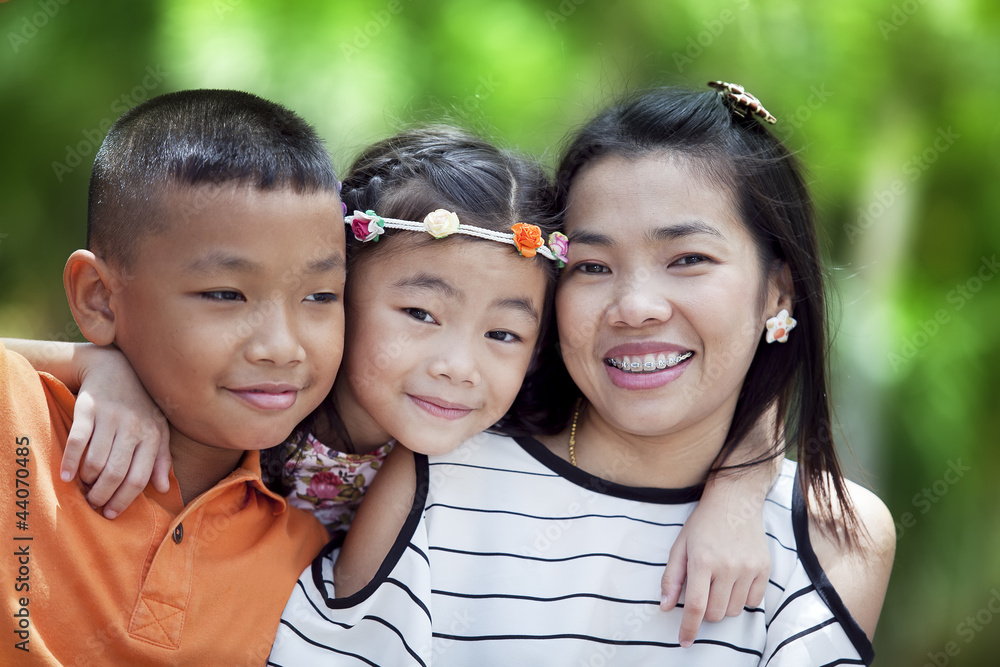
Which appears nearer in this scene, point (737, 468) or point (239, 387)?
point (239, 387)

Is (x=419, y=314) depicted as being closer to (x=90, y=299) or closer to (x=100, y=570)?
(x=90, y=299)

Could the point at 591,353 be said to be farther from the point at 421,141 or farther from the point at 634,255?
the point at 421,141

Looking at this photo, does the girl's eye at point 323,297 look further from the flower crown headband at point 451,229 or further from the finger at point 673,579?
the finger at point 673,579

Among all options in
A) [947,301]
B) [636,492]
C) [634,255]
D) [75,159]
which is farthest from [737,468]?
[75,159]

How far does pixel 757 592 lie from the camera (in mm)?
2084

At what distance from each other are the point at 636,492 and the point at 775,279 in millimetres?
748

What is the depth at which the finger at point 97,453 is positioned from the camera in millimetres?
1796

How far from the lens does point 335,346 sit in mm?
1988

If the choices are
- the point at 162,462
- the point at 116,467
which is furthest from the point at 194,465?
the point at 116,467

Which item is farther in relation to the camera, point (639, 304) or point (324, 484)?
point (324, 484)

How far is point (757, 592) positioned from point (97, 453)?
1.62 m

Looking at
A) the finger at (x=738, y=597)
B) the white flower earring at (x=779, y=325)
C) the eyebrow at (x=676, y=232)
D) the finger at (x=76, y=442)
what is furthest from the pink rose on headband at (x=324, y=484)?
the white flower earring at (x=779, y=325)

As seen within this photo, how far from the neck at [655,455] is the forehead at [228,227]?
40.9 inches

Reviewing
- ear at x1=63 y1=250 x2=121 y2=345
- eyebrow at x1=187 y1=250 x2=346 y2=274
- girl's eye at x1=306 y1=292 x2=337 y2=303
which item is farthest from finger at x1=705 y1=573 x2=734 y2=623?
ear at x1=63 y1=250 x2=121 y2=345
